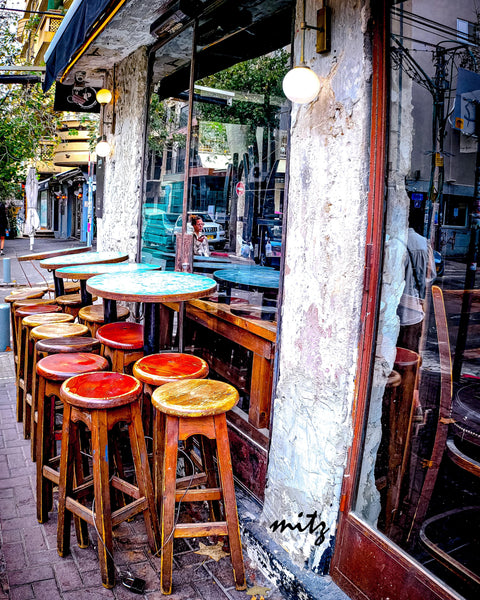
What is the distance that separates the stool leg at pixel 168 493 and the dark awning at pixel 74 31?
8.70 ft

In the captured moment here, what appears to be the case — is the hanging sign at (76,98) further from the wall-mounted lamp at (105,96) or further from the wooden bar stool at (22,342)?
the wooden bar stool at (22,342)

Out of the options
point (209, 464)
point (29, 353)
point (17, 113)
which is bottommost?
point (209, 464)

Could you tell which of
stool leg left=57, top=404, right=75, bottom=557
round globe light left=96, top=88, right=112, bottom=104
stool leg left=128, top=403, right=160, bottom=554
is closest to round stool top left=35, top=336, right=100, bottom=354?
stool leg left=57, top=404, right=75, bottom=557

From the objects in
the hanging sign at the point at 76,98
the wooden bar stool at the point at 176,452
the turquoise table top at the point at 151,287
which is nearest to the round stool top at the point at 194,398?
the wooden bar stool at the point at 176,452

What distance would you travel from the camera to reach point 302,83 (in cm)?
212

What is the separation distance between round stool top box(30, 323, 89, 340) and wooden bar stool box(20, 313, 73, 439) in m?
0.17

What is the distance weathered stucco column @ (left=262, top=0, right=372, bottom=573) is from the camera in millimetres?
2090

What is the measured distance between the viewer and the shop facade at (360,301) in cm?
204

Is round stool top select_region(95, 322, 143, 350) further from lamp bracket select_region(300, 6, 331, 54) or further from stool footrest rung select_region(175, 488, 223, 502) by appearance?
lamp bracket select_region(300, 6, 331, 54)

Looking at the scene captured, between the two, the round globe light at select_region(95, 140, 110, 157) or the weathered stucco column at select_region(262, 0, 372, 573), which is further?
the round globe light at select_region(95, 140, 110, 157)

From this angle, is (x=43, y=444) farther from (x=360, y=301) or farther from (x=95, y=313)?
(x=360, y=301)

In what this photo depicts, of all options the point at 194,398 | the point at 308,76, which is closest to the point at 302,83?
the point at 308,76

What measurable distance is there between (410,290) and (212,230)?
6.85 feet

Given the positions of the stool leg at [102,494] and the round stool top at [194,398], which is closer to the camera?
the round stool top at [194,398]
